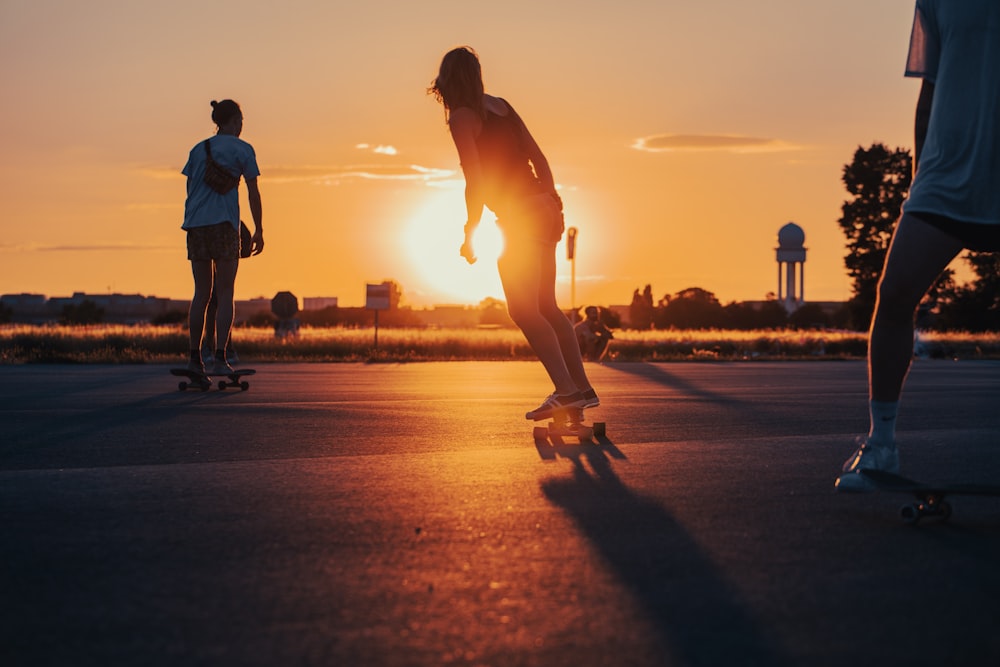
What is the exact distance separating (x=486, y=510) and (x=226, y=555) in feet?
3.35

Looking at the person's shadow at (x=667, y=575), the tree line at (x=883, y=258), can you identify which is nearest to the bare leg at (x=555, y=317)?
the person's shadow at (x=667, y=575)

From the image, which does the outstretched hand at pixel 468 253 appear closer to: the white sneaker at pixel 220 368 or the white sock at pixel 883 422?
the white sock at pixel 883 422

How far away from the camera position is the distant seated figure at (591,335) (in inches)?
960

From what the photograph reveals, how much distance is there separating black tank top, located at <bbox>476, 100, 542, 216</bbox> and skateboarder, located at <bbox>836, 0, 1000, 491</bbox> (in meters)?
2.75

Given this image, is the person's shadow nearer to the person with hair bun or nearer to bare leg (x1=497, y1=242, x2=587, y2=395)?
bare leg (x1=497, y1=242, x2=587, y2=395)

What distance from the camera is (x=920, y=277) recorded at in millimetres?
3938

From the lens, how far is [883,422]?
412cm

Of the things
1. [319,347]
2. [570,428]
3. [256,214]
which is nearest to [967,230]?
[570,428]

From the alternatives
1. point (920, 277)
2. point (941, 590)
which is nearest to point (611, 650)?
point (941, 590)

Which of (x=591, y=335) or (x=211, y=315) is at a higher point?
(x=211, y=315)

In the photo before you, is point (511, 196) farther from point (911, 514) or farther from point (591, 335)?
point (591, 335)

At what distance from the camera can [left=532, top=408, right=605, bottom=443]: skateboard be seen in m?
6.41

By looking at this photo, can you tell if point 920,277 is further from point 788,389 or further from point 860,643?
point 788,389

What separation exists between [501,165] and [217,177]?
174 inches
